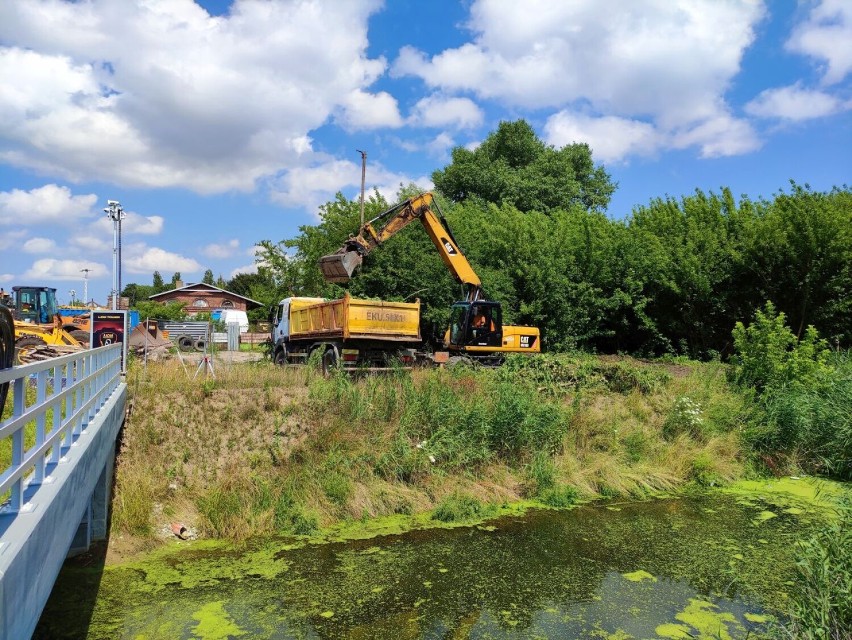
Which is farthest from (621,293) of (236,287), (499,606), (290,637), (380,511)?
(236,287)

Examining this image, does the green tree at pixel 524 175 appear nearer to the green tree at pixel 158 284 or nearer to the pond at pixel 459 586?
the pond at pixel 459 586

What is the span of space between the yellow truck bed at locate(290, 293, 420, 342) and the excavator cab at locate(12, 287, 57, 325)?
52.7ft

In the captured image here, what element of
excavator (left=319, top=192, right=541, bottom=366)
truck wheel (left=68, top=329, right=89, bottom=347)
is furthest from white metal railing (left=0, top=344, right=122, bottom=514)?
truck wheel (left=68, top=329, right=89, bottom=347)

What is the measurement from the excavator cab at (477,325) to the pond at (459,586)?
29.8 feet

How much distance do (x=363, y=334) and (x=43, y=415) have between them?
11498 mm

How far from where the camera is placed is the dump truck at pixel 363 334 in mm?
15781

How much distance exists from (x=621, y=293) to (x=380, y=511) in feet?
58.8

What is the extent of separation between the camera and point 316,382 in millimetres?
12656

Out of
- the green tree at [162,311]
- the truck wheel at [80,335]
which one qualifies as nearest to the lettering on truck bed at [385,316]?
the truck wheel at [80,335]

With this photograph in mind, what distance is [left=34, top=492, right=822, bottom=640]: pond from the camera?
21.6 ft

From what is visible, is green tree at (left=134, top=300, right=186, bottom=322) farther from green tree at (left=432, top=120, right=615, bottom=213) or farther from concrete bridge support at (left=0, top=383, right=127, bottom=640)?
concrete bridge support at (left=0, top=383, right=127, bottom=640)

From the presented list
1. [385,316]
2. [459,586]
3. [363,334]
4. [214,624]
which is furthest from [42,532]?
[385,316]

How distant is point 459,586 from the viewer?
766 centimetres

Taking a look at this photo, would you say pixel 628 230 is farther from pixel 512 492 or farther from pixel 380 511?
pixel 380 511
